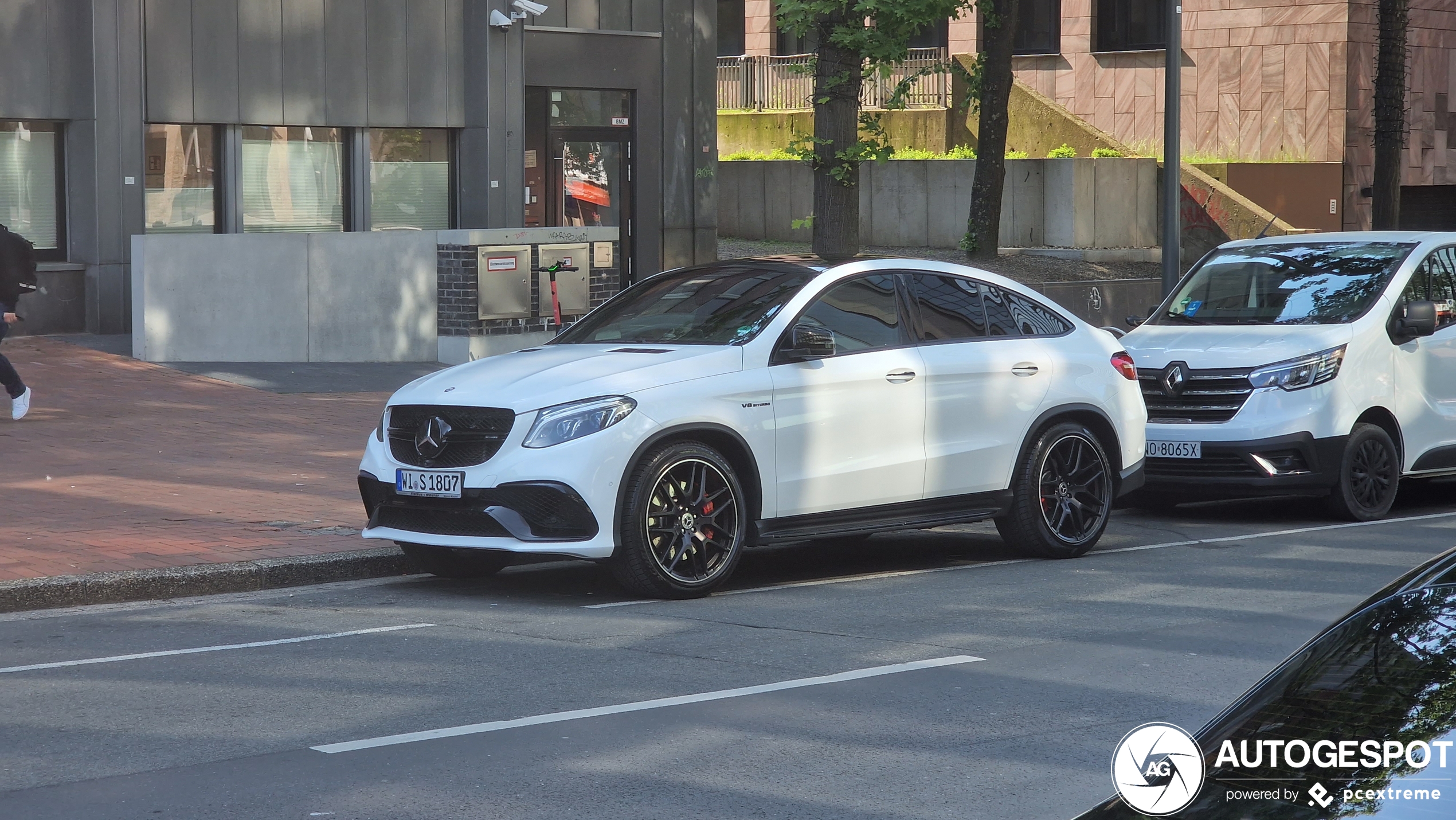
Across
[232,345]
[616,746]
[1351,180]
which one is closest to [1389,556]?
[616,746]

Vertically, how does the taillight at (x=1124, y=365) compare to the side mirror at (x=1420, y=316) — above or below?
below

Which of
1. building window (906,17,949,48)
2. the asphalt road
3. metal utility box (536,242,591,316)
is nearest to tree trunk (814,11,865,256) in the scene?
metal utility box (536,242,591,316)

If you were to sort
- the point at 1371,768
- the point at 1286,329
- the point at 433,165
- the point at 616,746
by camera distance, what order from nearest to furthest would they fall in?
the point at 1371,768 < the point at 616,746 < the point at 1286,329 < the point at 433,165

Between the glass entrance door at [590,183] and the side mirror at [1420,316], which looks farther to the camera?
the glass entrance door at [590,183]

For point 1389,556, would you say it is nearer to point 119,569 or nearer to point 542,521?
point 542,521

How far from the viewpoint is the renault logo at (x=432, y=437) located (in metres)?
8.57

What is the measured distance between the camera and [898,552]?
34.9 feet

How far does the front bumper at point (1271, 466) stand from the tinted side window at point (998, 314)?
2087 millimetres

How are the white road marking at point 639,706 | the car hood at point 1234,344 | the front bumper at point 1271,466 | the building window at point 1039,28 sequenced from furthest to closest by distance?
the building window at point 1039,28 → the car hood at point 1234,344 → the front bumper at point 1271,466 → the white road marking at point 639,706

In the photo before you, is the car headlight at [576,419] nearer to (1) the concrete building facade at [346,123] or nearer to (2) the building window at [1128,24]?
(1) the concrete building facade at [346,123]

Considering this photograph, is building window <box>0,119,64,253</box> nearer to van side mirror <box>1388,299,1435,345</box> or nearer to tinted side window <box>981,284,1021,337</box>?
tinted side window <box>981,284,1021,337</box>

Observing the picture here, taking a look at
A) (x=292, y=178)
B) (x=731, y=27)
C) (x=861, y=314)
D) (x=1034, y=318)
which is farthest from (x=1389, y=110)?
(x=731, y=27)

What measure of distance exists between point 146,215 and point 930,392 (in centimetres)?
1407

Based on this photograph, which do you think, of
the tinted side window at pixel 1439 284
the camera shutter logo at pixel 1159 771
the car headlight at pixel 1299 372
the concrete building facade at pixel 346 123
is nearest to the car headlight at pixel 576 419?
the car headlight at pixel 1299 372
